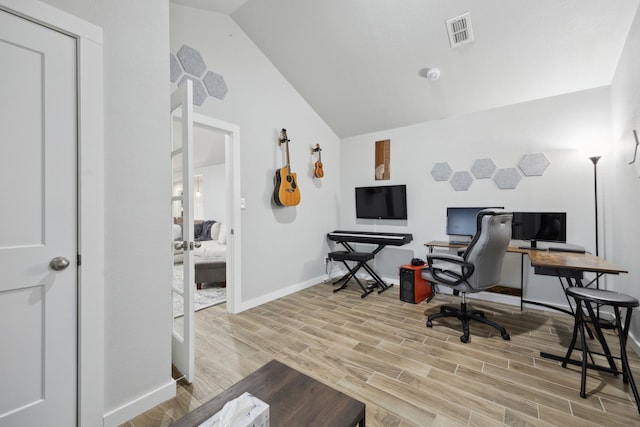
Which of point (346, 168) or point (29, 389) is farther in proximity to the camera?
point (346, 168)

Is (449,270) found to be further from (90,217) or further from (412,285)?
(90,217)

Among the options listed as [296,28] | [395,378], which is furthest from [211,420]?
[296,28]

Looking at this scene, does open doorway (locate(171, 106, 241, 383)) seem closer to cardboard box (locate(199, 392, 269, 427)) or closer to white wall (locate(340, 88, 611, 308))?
cardboard box (locate(199, 392, 269, 427))

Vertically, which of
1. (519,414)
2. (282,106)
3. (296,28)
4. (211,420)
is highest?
(296,28)

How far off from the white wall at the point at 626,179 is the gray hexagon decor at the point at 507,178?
745 millimetres

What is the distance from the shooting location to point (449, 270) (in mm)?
2561

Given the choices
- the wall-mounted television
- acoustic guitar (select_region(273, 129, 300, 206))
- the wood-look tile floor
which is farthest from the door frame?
the wall-mounted television

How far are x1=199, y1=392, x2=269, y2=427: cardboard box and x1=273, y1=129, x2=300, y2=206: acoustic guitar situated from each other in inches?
103

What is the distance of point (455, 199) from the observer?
12.0ft

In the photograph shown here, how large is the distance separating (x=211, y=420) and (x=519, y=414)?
1681mm

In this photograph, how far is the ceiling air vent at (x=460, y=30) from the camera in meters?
2.52

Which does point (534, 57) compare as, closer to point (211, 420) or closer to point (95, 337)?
point (211, 420)

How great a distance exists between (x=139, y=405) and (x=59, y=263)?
0.91 m

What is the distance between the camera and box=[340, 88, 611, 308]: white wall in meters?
2.92
